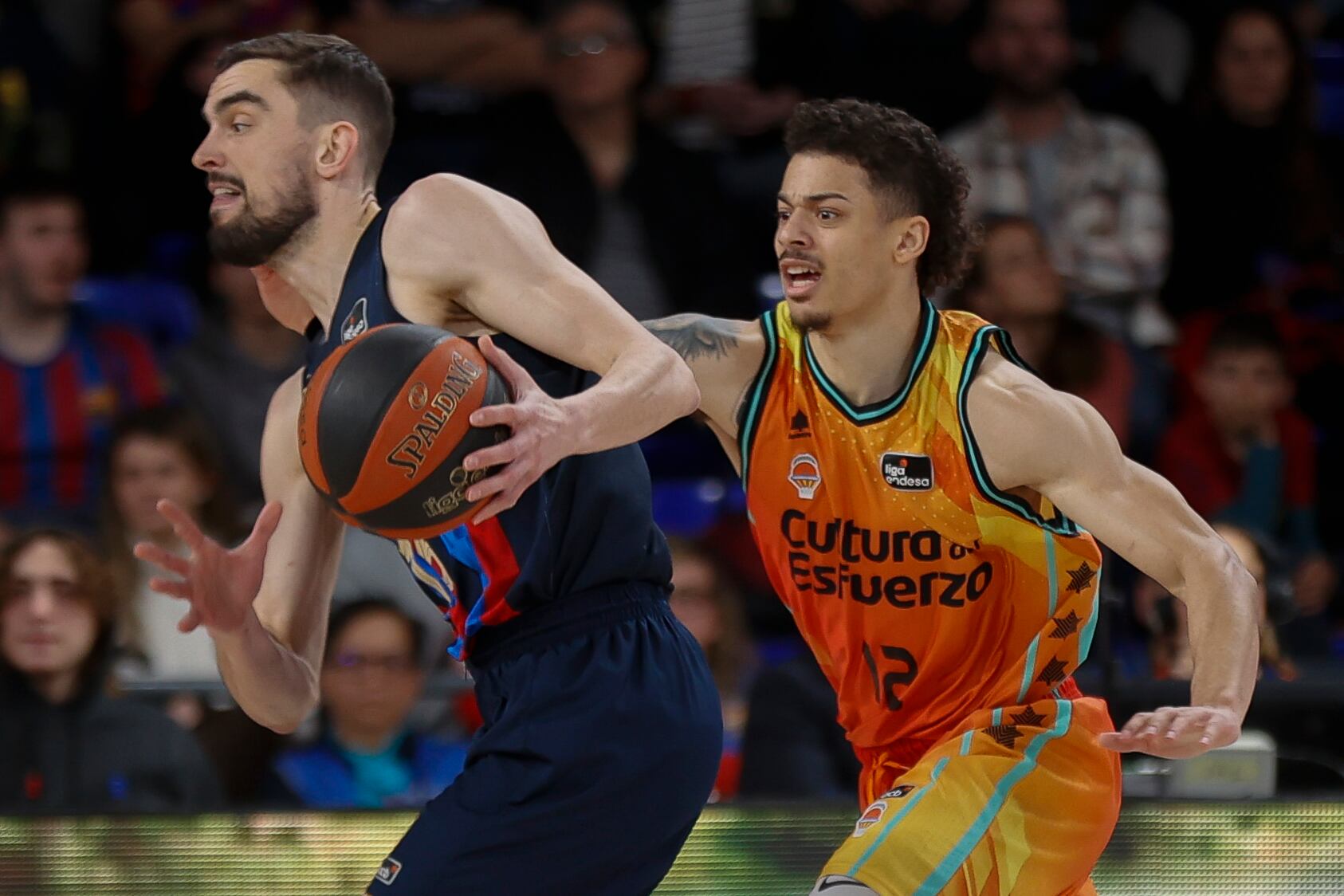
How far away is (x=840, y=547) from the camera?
11.6 ft

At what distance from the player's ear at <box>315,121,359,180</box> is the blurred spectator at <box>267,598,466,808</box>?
214cm

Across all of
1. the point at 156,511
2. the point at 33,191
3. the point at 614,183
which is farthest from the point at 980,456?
the point at 33,191

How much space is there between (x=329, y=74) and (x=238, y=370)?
3052 millimetres

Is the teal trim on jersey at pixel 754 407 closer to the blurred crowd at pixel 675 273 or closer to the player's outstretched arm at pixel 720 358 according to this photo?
the player's outstretched arm at pixel 720 358

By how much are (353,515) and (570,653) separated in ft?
1.52

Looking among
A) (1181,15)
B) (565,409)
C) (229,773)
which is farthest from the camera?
(1181,15)

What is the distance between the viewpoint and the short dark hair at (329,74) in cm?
337

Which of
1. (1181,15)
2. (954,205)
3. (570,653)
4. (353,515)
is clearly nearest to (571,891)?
(570,653)

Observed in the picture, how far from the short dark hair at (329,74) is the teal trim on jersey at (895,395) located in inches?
34.3

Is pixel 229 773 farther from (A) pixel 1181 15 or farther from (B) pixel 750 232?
(A) pixel 1181 15

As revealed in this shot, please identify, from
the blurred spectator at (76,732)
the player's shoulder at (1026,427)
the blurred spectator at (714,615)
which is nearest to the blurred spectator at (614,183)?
the blurred spectator at (714,615)

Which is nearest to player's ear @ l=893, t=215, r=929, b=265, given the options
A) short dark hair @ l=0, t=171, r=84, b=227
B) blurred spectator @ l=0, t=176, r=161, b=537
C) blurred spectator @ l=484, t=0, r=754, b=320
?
blurred spectator @ l=484, t=0, r=754, b=320

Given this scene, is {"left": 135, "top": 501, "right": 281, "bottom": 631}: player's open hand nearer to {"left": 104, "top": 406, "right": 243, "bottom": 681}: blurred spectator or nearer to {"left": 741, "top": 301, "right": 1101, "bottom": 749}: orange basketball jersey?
{"left": 741, "top": 301, "right": 1101, "bottom": 749}: orange basketball jersey

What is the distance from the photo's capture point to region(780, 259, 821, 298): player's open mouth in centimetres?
356
